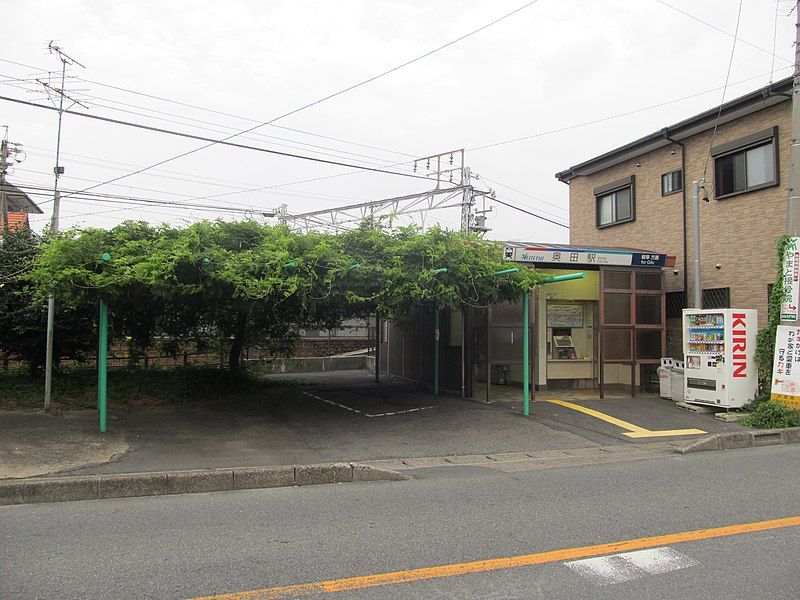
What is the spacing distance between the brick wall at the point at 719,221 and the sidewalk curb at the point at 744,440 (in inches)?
165

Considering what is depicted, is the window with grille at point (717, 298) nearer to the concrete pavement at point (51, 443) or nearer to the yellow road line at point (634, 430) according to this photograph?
the yellow road line at point (634, 430)

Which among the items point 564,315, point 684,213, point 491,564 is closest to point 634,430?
point 564,315

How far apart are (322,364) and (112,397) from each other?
998 cm

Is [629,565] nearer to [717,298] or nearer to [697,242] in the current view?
[697,242]

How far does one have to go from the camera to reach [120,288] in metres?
8.27

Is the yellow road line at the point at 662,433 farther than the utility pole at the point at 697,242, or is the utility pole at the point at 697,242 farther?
the utility pole at the point at 697,242

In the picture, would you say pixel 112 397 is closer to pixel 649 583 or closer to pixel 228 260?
pixel 228 260

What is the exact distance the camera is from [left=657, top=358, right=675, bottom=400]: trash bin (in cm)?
1267

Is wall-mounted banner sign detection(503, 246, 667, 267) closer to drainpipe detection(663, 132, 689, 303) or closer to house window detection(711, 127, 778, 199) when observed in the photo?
drainpipe detection(663, 132, 689, 303)

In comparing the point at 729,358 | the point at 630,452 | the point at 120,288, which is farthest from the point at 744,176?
the point at 120,288

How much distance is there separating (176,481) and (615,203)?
15.3 metres

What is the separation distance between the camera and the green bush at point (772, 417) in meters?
10.1

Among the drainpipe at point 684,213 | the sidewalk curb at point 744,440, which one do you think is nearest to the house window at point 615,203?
the drainpipe at point 684,213

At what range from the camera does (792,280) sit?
10.5m
